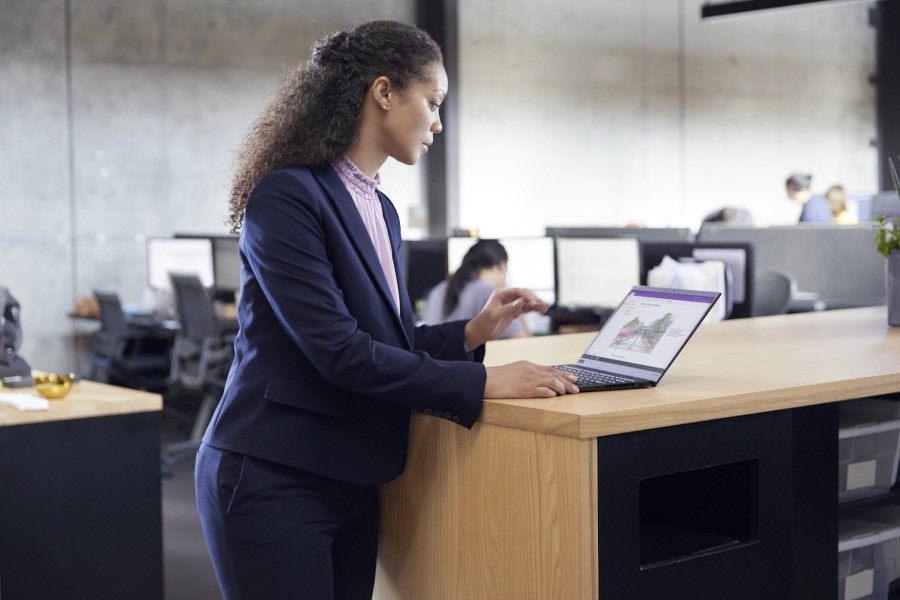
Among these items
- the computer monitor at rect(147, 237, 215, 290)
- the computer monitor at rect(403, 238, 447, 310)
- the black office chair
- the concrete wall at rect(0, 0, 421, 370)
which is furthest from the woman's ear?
the concrete wall at rect(0, 0, 421, 370)

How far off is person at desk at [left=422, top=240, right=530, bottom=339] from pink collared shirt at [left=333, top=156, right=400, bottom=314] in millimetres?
2849

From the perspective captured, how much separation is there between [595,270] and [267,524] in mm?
4248

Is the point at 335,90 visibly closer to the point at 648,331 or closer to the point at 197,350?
the point at 648,331

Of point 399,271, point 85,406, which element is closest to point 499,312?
point 399,271

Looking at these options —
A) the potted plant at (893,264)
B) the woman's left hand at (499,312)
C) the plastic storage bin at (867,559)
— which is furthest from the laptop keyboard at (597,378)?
the potted plant at (893,264)

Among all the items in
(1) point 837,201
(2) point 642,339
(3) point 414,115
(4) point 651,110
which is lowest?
(2) point 642,339

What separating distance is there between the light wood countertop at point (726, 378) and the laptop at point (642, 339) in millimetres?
42

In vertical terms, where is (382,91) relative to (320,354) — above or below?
above

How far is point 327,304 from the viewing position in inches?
56.3

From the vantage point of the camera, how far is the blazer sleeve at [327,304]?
1.43 metres

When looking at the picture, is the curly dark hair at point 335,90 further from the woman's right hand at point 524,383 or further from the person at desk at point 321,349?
the woman's right hand at point 524,383

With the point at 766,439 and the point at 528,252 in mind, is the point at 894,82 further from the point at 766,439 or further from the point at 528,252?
the point at 766,439

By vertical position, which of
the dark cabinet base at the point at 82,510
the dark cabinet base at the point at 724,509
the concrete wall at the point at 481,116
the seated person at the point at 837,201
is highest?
the concrete wall at the point at 481,116

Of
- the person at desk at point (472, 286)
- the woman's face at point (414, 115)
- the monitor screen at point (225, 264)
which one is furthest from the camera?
the monitor screen at point (225, 264)
